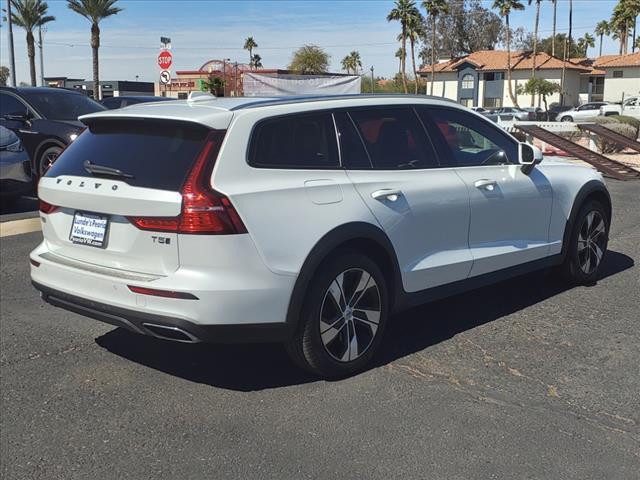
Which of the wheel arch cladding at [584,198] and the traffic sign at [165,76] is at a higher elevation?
the traffic sign at [165,76]

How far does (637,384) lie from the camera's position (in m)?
4.22

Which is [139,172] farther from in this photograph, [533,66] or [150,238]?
[533,66]

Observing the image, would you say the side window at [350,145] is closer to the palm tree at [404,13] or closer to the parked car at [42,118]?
the parked car at [42,118]

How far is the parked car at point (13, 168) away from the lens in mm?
9766

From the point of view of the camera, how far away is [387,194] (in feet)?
14.6

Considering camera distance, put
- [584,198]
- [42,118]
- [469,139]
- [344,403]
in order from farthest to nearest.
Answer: [42,118] → [584,198] → [469,139] → [344,403]

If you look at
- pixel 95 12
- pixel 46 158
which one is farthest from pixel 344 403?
pixel 95 12

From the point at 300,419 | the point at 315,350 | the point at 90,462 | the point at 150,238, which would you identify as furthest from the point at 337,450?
the point at 150,238

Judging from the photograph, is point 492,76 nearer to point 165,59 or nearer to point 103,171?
point 165,59

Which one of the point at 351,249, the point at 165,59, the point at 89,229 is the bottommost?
the point at 351,249

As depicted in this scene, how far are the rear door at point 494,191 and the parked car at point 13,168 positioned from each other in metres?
6.90

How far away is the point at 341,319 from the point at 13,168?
7.22 meters

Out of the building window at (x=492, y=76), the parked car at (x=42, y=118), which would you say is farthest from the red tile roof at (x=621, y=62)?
the parked car at (x=42, y=118)

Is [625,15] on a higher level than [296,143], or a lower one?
higher
